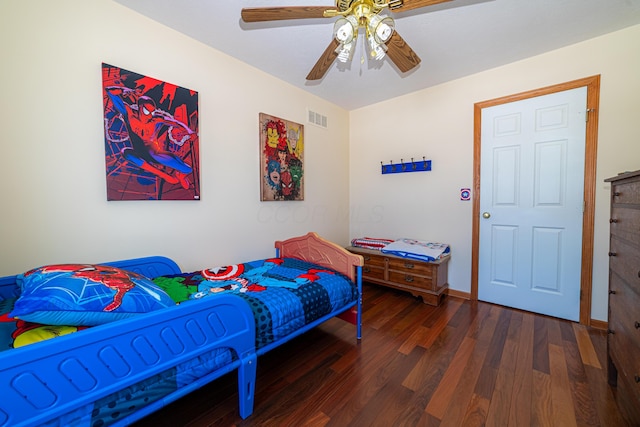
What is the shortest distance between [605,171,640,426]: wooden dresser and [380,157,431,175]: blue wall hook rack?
1.69 metres

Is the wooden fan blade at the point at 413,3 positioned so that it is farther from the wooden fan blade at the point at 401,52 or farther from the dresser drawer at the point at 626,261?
the dresser drawer at the point at 626,261

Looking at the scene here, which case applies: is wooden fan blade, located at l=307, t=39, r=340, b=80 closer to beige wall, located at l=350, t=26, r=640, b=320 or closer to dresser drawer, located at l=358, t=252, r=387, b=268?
beige wall, located at l=350, t=26, r=640, b=320

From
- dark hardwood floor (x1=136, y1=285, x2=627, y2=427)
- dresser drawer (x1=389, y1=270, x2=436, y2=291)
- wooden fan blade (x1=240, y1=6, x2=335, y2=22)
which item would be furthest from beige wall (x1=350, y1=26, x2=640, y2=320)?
wooden fan blade (x1=240, y1=6, x2=335, y2=22)

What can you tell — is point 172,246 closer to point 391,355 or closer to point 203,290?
point 203,290

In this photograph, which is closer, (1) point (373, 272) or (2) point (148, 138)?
(2) point (148, 138)

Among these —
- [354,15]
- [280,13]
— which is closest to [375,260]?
[354,15]

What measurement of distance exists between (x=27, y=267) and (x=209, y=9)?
207 cm

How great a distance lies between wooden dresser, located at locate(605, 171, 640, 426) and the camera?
1.07 meters

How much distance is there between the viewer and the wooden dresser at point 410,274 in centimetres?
257

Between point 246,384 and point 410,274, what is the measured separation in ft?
6.69

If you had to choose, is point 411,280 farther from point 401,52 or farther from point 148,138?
point 148,138

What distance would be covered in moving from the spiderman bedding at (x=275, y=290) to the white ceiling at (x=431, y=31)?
1600mm

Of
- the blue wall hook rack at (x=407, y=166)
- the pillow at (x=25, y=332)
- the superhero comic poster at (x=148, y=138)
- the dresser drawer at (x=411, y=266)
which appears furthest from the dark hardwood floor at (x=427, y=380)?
the blue wall hook rack at (x=407, y=166)

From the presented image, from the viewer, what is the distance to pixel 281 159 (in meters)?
2.76
